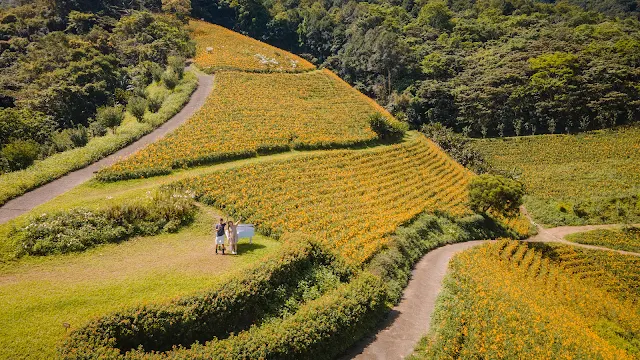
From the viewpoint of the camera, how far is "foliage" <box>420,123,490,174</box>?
48000 millimetres

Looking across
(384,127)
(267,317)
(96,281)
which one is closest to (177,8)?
(384,127)

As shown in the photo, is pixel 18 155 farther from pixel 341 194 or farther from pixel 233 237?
pixel 341 194

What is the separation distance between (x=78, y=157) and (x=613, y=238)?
45783 mm

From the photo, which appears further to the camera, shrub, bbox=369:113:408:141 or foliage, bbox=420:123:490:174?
foliage, bbox=420:123:490:174

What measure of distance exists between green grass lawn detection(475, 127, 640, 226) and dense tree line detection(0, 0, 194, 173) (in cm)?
4446

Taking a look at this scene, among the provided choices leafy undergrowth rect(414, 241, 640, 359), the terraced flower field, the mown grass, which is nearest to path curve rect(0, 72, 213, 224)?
the terraced flower field

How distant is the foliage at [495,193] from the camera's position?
103 feet

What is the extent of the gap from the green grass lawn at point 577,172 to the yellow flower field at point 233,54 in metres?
32.8

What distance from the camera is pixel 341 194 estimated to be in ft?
90.0

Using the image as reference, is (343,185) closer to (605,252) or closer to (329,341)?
(329,341)

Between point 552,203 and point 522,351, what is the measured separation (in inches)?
1304

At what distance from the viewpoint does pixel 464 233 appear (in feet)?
97.3

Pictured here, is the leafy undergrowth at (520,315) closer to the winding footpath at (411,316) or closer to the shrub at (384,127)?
the winding footpath at (411,316)

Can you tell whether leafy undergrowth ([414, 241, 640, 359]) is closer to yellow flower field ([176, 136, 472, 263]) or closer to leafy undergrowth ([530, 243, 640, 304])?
leafy undergrowth ([530, 243, 640, 304])
